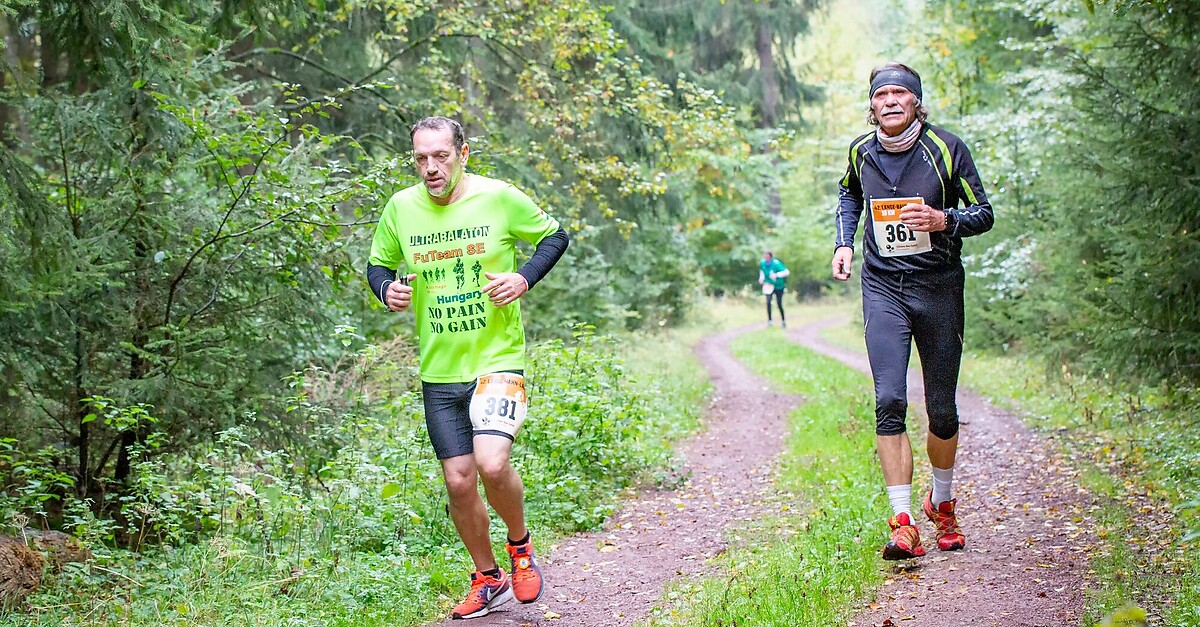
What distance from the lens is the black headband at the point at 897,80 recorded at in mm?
5484

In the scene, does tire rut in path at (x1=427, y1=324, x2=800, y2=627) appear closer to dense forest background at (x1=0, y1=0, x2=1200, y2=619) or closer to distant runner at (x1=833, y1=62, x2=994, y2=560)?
distant runner at (x1=833, y1=62, x2=994, y2=560)

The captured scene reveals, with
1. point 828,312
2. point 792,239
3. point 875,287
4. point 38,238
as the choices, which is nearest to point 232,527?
point 38,238

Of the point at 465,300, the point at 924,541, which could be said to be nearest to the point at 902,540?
the point at 924,541

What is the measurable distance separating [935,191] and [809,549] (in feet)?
6.64

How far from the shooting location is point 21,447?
23.5ft

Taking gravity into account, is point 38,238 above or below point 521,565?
above

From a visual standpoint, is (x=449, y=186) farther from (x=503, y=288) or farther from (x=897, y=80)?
(x=897, y=80)

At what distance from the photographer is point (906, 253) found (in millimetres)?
5562

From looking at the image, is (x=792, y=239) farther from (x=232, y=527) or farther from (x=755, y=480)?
(x=232, y=527)

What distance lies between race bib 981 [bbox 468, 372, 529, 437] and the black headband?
2.41 metres

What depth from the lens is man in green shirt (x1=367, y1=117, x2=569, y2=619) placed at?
495 cm

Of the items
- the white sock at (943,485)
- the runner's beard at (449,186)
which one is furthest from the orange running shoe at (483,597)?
the white sock at (943,485)

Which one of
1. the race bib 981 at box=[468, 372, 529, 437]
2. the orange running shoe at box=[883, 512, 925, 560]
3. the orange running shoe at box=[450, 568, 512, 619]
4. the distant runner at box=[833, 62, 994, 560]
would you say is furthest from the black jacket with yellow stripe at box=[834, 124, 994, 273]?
the orange running shoe at box=[450, 568, 512, 619]

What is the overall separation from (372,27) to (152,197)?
293 inches
